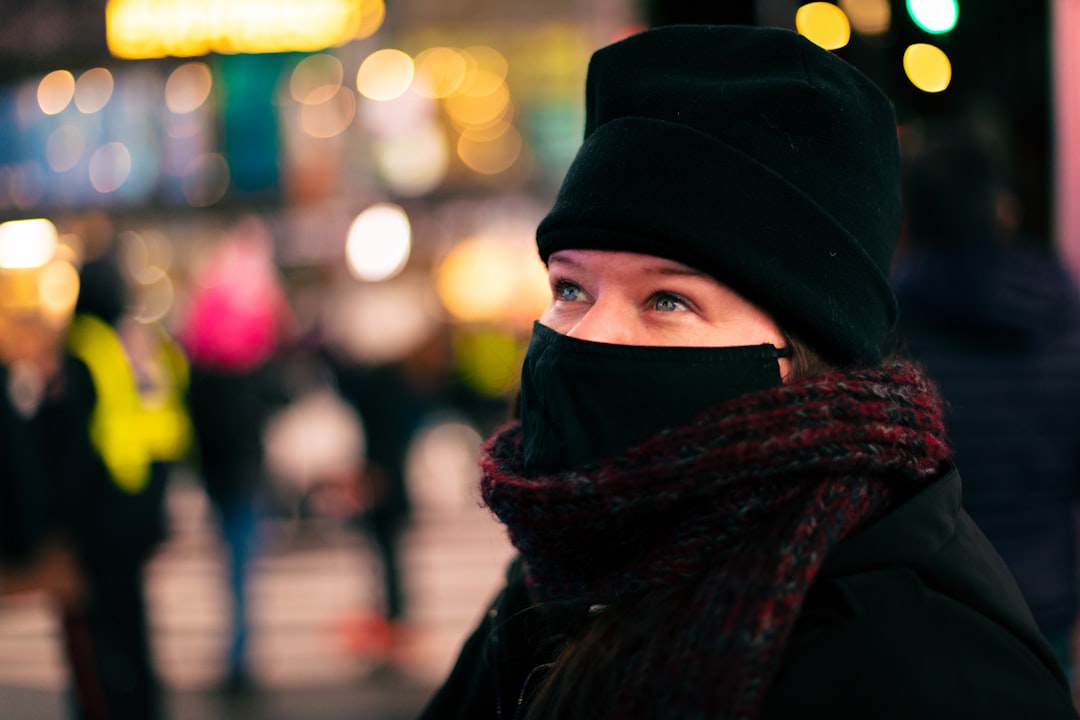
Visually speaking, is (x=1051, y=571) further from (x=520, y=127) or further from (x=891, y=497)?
(x=520, y=127)

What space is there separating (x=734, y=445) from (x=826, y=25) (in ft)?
5.14

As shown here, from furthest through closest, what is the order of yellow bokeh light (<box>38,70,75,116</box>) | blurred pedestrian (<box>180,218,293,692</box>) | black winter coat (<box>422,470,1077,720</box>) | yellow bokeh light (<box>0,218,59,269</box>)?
yellow bokeh light (<box>0,218,59,269</box>) → yellow bokeh light (<box>38,70,75,116</box>) → blurred pedestrian (<box>180,218,293,692</box>) → black winter coat (<box>422,470,1077,720</box>)

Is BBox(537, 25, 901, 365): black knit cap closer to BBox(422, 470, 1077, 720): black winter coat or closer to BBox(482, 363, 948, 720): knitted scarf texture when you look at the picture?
BBox(482, 363, 948, 720): knitted scarf texture

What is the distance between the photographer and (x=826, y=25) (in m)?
2.64

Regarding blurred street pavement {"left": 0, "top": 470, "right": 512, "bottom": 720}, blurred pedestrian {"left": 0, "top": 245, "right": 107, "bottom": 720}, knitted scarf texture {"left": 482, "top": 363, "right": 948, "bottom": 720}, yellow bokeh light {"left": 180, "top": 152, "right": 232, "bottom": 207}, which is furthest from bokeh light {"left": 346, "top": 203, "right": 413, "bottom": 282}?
knitted scarf texture {"left": 482, "top": 363, "right": 948, "bottom": 720}

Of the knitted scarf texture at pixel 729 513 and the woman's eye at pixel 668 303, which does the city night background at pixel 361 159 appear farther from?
the knitted scarf texture at pixel 729 513

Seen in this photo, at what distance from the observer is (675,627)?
1.33 metres

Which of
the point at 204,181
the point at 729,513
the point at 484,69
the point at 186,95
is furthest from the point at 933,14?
the point at 484,69

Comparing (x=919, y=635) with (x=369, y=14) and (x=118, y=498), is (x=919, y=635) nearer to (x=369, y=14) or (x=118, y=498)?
(x=118, y=498)

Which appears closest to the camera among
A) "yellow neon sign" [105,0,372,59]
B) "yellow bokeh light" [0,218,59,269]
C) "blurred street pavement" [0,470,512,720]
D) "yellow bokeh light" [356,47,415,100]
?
"yellow neon sign" [105,0,372,59]

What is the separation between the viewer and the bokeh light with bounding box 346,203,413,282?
10758 mm

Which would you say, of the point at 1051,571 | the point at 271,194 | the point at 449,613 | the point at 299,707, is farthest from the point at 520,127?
the point at 1051,571

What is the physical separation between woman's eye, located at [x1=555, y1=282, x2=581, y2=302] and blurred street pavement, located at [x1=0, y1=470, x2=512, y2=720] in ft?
7.98

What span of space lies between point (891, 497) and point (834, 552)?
15cm
